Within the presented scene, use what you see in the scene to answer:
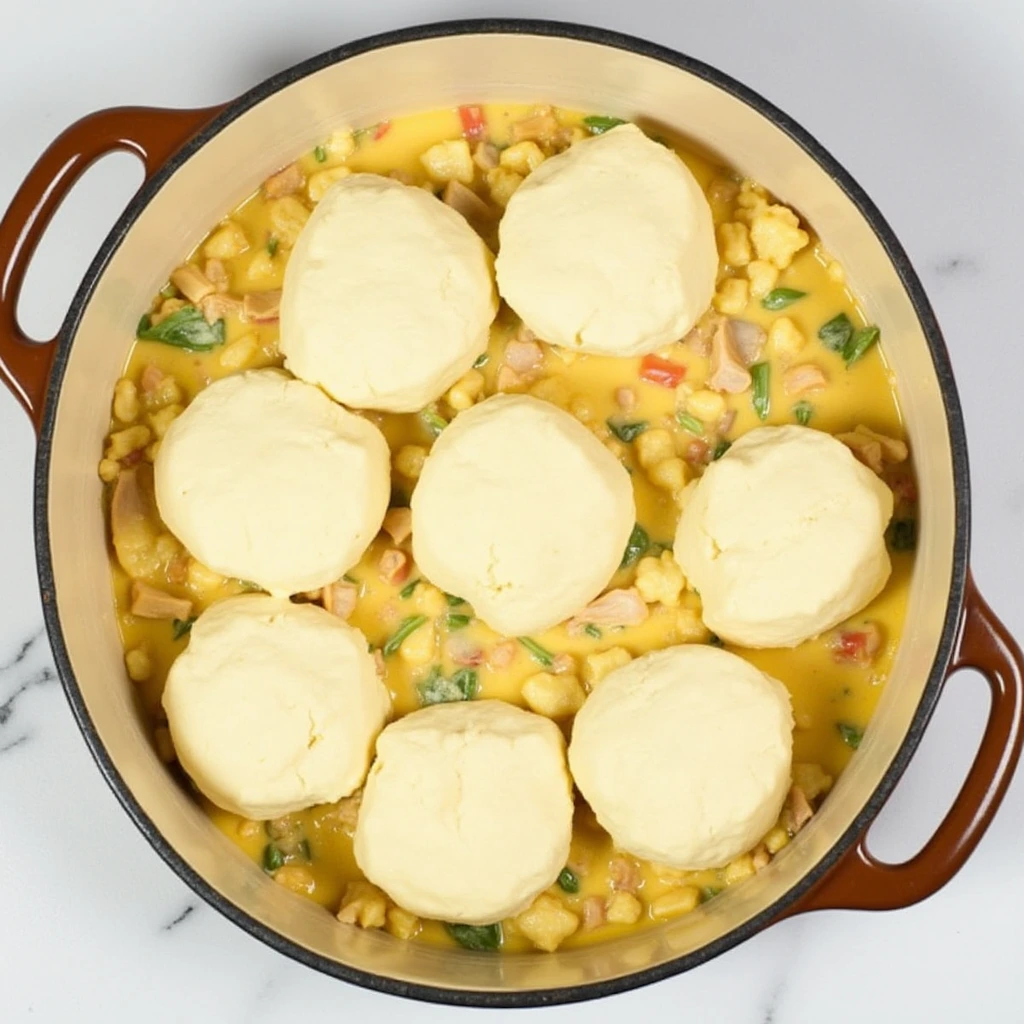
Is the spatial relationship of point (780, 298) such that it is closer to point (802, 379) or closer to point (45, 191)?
point (802, 379)

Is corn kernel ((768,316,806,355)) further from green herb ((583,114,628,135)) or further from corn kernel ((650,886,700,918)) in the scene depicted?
corn kernel ((650,886,700,918))

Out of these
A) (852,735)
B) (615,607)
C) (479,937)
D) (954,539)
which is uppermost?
(954,539)

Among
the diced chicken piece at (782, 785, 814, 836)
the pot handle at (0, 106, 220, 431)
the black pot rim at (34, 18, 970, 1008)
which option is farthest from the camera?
the diced chicken piece at (782, 785, 814, 836)

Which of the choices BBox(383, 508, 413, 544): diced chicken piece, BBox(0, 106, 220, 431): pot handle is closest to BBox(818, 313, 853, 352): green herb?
BBox(383, 508, 413, 544): diced chicken piece

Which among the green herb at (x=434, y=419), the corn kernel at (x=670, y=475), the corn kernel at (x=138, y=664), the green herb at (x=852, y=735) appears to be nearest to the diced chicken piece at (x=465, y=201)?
the green herb at (x=434, y=419)

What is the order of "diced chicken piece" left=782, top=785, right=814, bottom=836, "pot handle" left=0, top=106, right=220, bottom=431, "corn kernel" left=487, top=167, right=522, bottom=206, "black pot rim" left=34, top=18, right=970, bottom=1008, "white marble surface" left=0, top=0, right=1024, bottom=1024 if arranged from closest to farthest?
1. "black pot rim" left=34, top=18, right=970, bottom=1008
2. "pot handle" left=0, top=106, right=220, bottom=431
3. "diced chicken piece" left=782, top=785, right=814, bottom=836
4. "corn kernel" left=487, top=167, right=522, bottom=206
5. "white marble surface" left=0, top=0, right=1024, bottom=1024

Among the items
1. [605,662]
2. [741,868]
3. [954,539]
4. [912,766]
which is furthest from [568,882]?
[954,539]

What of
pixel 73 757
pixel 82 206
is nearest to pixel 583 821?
pixel 73 757

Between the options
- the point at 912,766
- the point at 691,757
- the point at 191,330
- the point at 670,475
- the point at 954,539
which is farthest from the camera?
the point at 912,766
